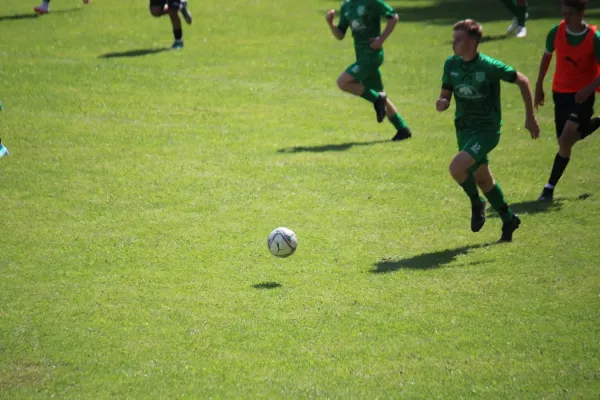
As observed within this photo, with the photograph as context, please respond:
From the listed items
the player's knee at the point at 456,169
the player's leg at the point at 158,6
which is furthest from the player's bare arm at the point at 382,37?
the player's leg at the point at 158,6

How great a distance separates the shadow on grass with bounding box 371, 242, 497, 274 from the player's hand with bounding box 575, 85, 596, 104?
2.36m

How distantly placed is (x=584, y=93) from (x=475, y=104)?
1.86 metres

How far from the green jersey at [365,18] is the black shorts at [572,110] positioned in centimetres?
383

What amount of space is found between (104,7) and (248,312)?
60.5 feet

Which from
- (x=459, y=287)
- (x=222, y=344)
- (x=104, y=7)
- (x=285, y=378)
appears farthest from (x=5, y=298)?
(x=104, y=7)

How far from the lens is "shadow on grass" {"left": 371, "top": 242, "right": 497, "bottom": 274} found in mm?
9070

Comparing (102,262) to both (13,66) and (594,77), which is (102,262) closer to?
(594,77)

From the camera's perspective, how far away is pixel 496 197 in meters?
9.52

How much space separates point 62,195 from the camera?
1154 centimetres

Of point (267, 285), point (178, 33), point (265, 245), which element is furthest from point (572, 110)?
point (178, 33)

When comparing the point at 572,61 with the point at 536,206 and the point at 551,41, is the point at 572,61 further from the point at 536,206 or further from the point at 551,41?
the point at 536,206

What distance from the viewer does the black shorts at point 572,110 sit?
10.8 meters

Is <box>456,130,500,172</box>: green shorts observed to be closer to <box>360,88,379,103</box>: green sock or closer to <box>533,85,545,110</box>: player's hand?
<box>533,85,545,110</box>: player's hand

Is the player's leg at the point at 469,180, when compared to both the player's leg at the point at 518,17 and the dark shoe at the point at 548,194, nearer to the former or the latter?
the dark shoe at the point at 548,194
